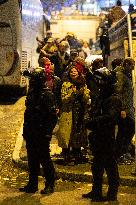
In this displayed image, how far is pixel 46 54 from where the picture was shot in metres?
14.6

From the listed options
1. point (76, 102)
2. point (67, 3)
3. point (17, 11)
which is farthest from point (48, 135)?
point (67, 3)

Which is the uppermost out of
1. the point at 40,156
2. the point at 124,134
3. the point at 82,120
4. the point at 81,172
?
the point at 82,120

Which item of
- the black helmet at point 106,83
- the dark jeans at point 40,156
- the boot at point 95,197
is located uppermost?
the black helmet at point 106,83

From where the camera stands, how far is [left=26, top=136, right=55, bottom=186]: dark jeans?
23.6 feet

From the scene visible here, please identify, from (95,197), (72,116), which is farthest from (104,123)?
(72,116)

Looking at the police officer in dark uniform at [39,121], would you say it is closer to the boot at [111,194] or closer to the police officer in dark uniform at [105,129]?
the police officer in dark uniform at [105,129]

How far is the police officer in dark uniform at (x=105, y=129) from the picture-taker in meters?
6.84

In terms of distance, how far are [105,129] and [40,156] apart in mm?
1177

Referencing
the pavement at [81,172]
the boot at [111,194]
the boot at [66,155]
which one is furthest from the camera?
the boot at [66,155]

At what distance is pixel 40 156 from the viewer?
23.9 feet

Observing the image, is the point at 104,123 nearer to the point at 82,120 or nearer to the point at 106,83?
the point at 106,83

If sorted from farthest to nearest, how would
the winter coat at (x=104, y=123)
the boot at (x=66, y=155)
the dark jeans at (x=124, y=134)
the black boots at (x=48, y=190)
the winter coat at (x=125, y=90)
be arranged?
the boot at (x=66, y=155)
the dark jeans at (x=124, y=134)
the winter coat at (x=125, y=90)
the black boots at (x=48, y=190)
the winter coat at (x=104, y=123)

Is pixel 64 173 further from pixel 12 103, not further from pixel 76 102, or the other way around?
pixel 12 103

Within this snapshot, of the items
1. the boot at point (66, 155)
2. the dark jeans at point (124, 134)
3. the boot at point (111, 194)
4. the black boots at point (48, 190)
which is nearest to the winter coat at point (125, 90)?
the dark jeans at point (124, 134)
